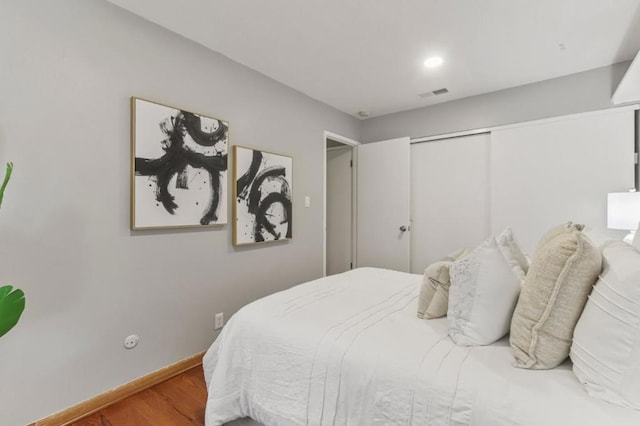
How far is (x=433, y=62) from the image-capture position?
2.58m

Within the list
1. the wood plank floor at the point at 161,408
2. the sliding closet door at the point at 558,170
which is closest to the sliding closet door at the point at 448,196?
the sliding closet door at the point at 558,170

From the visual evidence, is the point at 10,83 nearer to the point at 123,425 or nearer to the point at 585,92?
the point at 123,425

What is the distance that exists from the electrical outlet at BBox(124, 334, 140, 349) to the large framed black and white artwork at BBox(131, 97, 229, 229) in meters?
0.71

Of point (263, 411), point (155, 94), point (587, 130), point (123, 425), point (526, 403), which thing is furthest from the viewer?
point (587, 130)

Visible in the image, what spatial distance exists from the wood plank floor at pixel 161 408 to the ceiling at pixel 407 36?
244cm

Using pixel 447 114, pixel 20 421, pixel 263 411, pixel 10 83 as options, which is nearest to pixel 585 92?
pixel 447 114

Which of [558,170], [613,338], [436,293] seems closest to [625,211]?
[558,170]

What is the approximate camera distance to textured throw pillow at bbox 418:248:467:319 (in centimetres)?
142

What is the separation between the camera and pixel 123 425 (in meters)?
1.63

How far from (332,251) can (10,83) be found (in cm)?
360

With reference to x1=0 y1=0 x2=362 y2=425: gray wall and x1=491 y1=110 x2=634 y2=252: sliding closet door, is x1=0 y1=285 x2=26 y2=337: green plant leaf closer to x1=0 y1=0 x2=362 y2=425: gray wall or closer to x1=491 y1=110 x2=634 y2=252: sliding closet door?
x1=0 y1=0 x2=362 y2=425: gray wall

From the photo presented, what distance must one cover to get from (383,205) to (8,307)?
11.1 feet

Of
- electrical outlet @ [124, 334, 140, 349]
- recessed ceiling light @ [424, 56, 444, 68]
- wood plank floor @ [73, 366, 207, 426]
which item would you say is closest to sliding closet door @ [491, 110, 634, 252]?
recessed ceiling light @ [424, 56, 444, 68]

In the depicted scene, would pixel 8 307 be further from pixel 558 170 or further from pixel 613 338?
pixel 558 170
